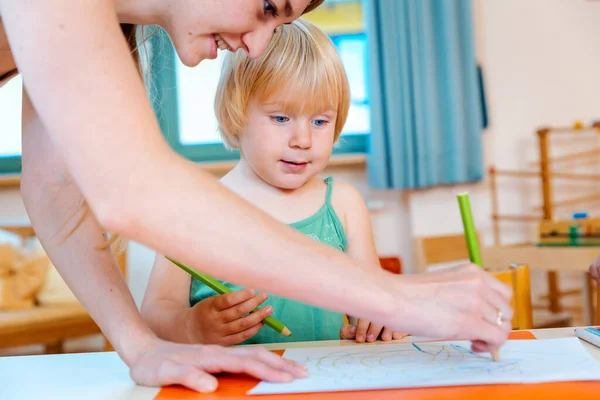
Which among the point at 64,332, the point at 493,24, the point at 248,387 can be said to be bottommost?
the point at 64,332

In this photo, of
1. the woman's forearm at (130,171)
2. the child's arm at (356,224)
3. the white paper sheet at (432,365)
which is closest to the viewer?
the woman's forearm at (130,171)

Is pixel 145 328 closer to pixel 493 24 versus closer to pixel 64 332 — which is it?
pixel 64 332

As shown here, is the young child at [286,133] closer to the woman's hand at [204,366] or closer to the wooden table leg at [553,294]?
the woman's hand at [204,366]

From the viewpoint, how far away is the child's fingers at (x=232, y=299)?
0.88 m

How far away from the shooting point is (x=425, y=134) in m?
3.15

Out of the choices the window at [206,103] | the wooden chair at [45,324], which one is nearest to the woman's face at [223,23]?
the wooden chair at [45,324]

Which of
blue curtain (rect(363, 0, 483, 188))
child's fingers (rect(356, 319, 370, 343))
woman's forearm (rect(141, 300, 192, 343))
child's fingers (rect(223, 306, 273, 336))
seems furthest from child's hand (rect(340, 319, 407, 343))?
blue curtain (rect(363, 0, 483, 188))

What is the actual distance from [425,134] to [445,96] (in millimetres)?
202

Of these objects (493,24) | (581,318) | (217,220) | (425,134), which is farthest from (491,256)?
(217,220)

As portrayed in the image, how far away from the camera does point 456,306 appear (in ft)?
1.96

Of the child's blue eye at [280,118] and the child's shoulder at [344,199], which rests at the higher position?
the child's blue eye at [280,118]

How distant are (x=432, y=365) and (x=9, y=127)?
10.3 ft

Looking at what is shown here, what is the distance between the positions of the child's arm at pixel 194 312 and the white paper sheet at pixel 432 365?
0.28 ft

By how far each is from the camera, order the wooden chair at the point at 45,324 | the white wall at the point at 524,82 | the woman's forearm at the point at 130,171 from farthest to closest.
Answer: the white wall at the point at 524,82 < the wooden chair at the point at 45,324 < the woman's forearm at the point at 130,171
